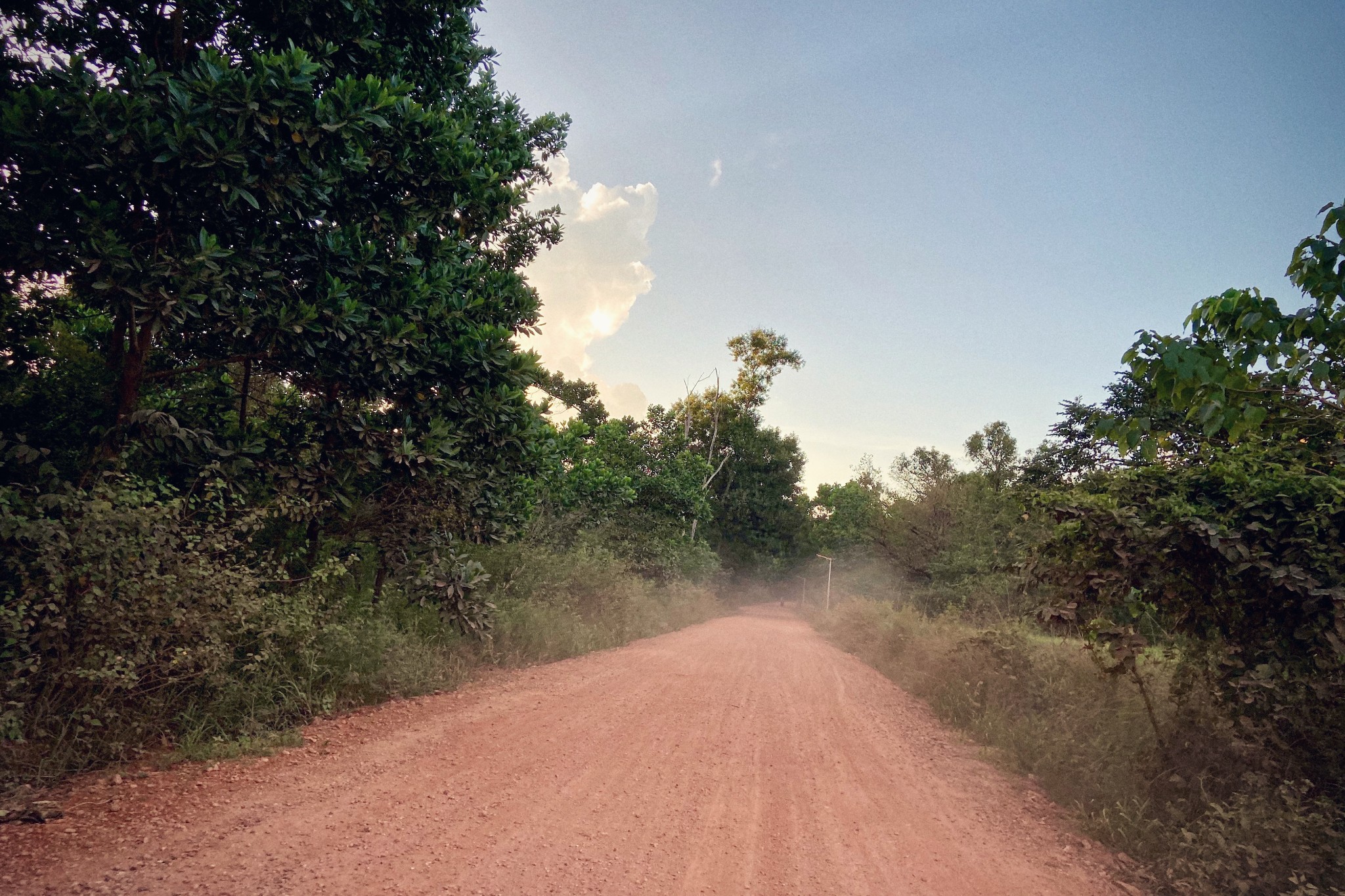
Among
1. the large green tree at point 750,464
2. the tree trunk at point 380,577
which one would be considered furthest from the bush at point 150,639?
the large green tree at point 750,464

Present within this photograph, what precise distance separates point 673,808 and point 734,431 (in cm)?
3361

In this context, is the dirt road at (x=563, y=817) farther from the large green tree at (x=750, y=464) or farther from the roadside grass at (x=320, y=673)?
the large green tree at (x=750, y=464)

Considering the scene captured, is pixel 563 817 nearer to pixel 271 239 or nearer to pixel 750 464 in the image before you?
pixel 271 239

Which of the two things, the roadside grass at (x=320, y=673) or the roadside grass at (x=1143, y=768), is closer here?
the roadside grass at (x=1143, y=768)

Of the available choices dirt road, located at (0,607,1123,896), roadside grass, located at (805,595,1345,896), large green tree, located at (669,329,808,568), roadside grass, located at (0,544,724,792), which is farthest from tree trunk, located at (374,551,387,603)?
large green tree, located at (669,329,808,568)

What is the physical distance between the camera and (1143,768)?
5406mm

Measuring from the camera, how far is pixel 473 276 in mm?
7602

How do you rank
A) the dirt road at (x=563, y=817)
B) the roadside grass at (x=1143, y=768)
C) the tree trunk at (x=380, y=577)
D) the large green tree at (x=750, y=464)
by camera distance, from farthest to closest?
the large green tree at (x=750, y=464) → the tree trunk at (x=380, y=577) → the roadside grass at (x=1143, y=768) → the dirt road at (x=563, y=817)

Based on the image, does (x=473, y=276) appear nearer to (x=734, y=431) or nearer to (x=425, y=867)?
(x=425, y=867)

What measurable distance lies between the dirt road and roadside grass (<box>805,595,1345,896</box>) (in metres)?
0.39

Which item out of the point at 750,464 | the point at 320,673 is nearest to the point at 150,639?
the point at 320,673

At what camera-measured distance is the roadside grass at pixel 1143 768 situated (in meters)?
4.01

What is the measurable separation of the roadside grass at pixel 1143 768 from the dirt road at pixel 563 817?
39 centimetres

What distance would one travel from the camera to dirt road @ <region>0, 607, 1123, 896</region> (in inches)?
132
